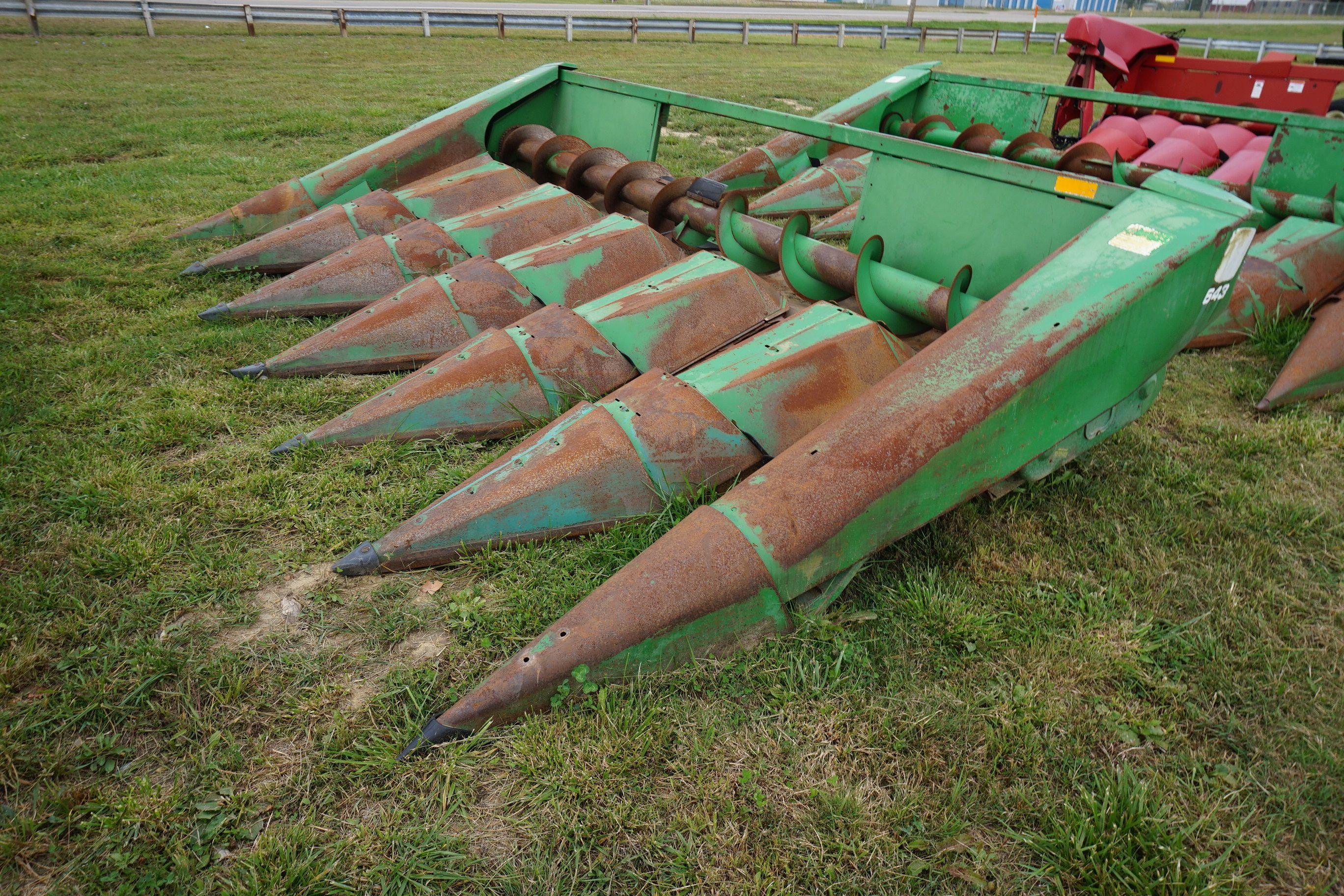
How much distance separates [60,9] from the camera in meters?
17.0

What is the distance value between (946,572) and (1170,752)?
75 centimetres

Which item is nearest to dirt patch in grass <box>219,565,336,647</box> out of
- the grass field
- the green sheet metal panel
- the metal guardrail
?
the green sheet metal panel

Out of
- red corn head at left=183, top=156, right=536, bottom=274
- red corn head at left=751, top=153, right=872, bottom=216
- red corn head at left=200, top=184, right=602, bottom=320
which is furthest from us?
red corn head at left=751, top=153, right=872, bottom=216

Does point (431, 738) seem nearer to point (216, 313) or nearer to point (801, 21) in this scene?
point (216, 313)

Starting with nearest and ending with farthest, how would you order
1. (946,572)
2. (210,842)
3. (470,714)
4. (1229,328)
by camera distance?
(210,842) → (470,714) → (946,572) → (1229,328)

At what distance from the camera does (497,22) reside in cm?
2031

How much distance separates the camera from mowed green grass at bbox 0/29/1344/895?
5.77 ft

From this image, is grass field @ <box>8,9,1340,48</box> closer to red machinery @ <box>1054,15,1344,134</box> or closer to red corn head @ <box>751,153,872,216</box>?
red machinery @ <box>1054,15,1344,134</box>

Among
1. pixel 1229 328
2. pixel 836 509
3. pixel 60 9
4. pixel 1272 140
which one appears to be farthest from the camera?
pixel 60 9

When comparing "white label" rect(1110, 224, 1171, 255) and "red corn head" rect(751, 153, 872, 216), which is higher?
"white label" rect(1110, 224, 1171, 255)

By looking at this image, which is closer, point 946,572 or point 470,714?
point 470,714

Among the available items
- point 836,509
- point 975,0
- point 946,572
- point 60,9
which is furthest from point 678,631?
point 975,0

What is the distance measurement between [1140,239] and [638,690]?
1955 mm

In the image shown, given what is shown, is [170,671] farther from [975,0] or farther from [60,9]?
[975,0]
